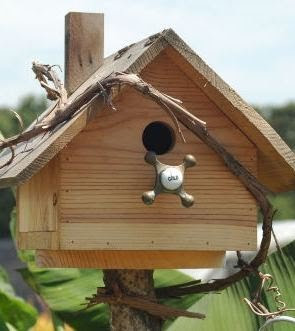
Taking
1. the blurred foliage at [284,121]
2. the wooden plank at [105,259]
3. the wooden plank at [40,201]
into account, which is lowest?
the wooden plank at [105,259]

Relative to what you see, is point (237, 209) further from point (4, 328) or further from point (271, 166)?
point (4, 328)

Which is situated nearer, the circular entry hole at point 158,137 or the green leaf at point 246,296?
the circular entry hole at point 158,137

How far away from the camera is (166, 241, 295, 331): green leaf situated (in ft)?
13.7

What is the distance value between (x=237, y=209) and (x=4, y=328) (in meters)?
1.29

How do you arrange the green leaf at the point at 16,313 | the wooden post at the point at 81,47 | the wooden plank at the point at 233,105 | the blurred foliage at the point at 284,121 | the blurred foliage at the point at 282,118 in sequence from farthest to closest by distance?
1. the blurred foliage at the point at 282,118
2. the blurred foliage at the point at 284,121
3. the green leaf at the point at 16,313
4. the wooden post at the point at 81,47
5. the wooden plank at the point at 233,105

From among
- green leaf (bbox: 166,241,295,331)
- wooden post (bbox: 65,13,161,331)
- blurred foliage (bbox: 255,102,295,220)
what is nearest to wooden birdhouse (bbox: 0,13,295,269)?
wooden post (bbox: 65,13,161,331)

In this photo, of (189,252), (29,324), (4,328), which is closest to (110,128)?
(189,252)

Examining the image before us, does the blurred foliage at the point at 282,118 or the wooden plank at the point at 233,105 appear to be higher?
the blurred foliage at the point at 282,118

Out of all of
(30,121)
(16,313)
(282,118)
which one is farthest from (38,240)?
(282,118)

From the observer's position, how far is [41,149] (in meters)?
3.48

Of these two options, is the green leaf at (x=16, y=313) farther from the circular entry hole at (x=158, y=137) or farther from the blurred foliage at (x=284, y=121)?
the blurred foliage at (x=284, y=121)

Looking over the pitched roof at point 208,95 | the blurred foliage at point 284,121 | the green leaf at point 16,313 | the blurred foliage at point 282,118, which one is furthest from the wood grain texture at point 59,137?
the blurred foliage at point 282,118

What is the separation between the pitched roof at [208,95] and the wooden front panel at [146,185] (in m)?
0.05

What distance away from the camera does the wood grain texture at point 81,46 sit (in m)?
4.16
